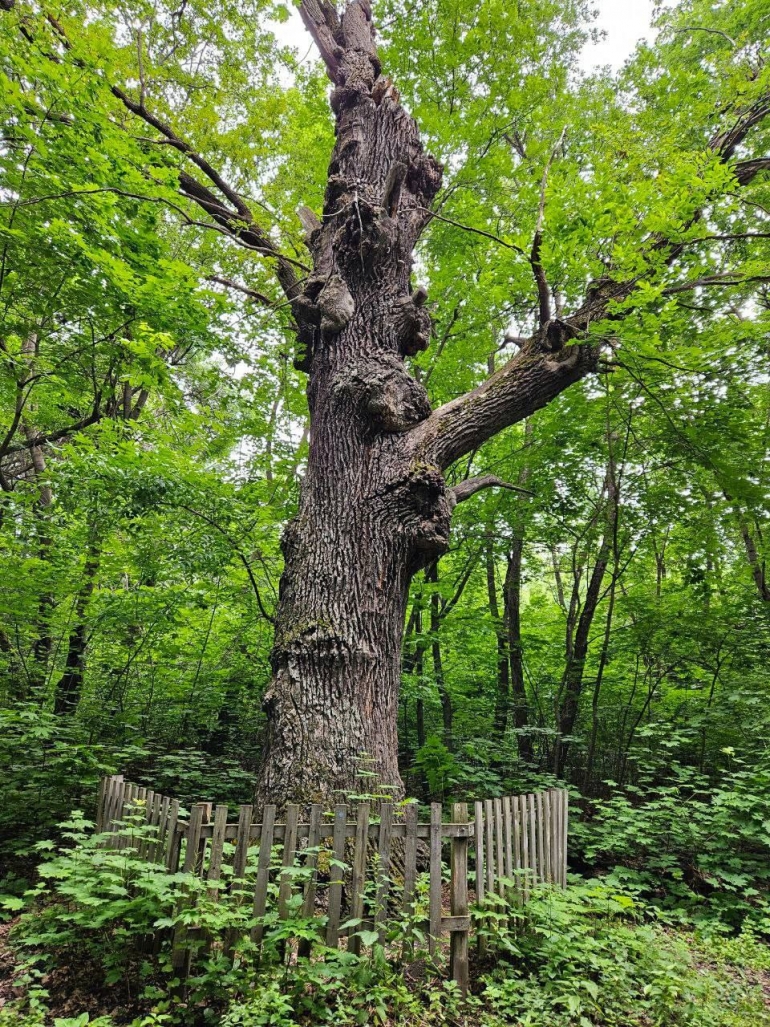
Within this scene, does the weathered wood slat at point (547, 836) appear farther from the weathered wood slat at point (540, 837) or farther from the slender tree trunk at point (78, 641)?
the slender tree trunk at point (78, 641)

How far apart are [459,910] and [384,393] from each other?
3.45 m

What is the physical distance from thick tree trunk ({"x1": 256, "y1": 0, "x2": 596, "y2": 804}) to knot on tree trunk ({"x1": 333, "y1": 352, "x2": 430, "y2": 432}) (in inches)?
0.5

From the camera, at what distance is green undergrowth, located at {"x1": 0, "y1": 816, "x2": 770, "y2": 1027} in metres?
2.27

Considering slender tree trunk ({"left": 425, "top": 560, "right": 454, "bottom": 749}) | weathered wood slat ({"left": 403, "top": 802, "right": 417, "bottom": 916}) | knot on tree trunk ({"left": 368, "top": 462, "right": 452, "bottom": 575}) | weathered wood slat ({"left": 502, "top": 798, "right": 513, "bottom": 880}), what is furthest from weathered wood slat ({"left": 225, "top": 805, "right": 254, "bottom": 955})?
slender tree trunk ({"left": 425, "top": 560, "right": 454, "bottom": 749})

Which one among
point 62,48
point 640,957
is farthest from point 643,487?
point 62,48

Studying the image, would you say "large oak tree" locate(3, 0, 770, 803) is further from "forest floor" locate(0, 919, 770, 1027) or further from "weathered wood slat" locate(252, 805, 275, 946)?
"forest floor" locate(0, 919, 770, 1027)

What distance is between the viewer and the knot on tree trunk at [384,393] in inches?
168

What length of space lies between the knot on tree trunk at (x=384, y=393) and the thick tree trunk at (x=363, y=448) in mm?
12

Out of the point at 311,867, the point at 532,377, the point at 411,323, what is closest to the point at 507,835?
the point at 311,867

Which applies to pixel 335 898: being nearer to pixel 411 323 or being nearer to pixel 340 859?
pixel 340 859

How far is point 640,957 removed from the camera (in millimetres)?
2967

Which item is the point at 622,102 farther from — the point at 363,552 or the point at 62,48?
the point at 363,552

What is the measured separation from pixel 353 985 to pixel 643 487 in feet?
20.7

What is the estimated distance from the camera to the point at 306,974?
90.1 inches
